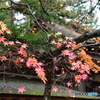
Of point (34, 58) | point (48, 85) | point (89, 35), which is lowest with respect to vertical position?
point (48, 85)

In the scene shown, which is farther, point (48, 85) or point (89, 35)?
point (48, 85)

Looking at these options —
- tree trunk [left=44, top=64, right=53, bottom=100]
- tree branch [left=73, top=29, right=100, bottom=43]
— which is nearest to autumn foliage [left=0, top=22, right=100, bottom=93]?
tree trunk [left=44, top=64, right=53, bottom=100]

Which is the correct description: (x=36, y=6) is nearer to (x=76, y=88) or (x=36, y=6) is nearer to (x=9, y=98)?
(x=9, y=98)

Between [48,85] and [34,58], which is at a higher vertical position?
[34,58]

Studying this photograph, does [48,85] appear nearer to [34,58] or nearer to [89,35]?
[34,58]

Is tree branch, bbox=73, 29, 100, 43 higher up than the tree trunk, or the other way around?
tree branch, bbox=73, 29, 100, 43

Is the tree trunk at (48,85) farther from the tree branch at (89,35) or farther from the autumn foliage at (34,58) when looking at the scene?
the tree branch at (89,35)

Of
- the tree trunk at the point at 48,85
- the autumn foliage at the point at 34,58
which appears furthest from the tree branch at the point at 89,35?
the tree trunk at the point at 48,85

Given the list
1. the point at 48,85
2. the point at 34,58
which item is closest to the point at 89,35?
the point at 34,58

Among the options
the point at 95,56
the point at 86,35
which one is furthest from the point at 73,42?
the point at 95,56

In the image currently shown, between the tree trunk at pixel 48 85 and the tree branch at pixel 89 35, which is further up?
the tree branch at pixel 89 35

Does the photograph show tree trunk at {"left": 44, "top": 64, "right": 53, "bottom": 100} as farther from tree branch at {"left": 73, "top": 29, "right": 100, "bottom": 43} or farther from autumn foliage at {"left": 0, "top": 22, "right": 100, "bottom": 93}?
tree branch at {"left": 73, "top": 29, "right": 100, "bottom": 43}

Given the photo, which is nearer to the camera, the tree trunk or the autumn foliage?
the autumn foliage

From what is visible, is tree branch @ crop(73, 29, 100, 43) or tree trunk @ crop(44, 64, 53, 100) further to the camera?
tree trunk @ crop(44, 64, 53, 100)
